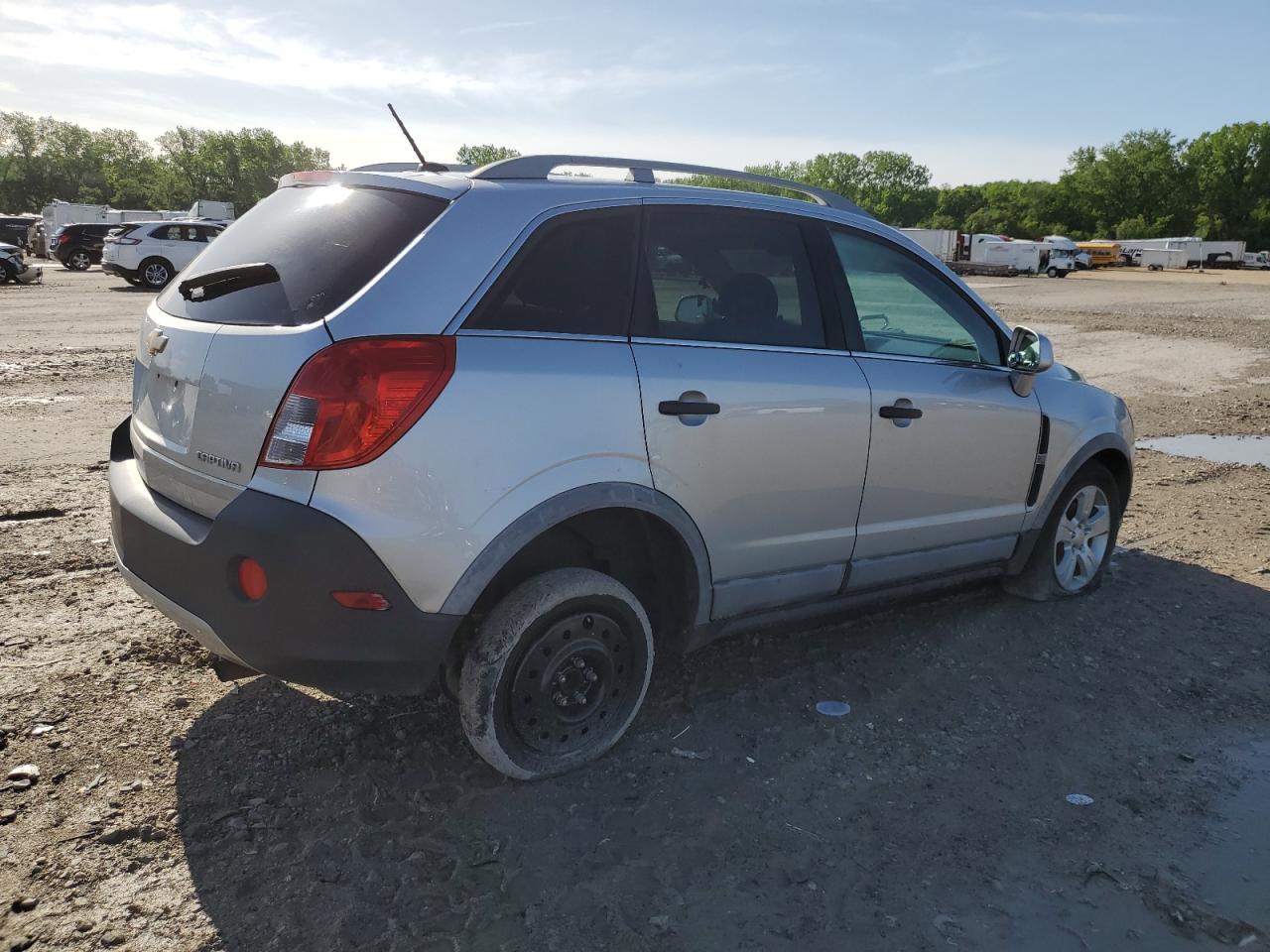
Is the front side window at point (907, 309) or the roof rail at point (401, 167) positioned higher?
the roof rail at point (401, 167)

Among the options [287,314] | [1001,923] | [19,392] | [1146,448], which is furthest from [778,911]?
[19,392]

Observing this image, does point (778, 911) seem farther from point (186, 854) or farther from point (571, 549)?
point (186, 854)

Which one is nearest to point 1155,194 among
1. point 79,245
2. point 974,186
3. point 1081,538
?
point 974,186

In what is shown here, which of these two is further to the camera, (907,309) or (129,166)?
(129,166)

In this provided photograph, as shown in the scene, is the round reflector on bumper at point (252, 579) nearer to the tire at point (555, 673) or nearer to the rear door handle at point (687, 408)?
the tire at point (555, 673)

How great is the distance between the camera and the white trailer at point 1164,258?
69.6 metres

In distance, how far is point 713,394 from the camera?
11.2 ft

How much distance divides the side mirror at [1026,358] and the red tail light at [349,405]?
9.17 feet

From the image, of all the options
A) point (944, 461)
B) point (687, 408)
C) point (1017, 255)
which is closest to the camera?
point (687, 408)

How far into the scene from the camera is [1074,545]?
16.9 feet

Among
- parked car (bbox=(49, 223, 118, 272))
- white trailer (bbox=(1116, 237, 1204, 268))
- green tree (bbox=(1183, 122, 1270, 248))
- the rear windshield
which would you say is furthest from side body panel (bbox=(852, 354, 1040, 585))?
green tree (bbox=(1183, 122, 1270, 248))

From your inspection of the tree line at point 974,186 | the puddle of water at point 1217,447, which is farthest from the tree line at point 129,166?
the puddle of water at point 1217,447

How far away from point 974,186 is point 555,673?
14695cm

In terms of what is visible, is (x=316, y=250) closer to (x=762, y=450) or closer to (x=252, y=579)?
(x=252, y=579)
